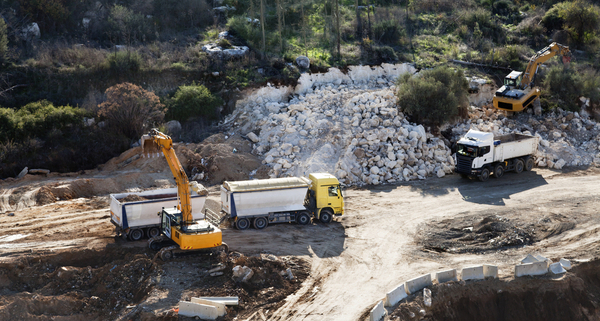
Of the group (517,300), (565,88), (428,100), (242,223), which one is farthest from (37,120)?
(565,88)

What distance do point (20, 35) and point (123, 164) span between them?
51.6ft

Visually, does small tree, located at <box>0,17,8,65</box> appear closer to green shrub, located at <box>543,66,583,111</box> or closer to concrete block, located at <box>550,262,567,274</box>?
concrete block, located at <box>550,262,567,274</box>

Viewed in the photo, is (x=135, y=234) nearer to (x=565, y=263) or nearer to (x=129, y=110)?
(x=129, y=110)

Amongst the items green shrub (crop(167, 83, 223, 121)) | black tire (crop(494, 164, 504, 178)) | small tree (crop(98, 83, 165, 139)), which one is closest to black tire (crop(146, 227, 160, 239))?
small tree (crop(98, 83, 165, 139))

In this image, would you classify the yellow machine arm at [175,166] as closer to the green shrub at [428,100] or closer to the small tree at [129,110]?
the small tree at [129,110]

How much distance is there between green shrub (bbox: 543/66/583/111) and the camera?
107ft

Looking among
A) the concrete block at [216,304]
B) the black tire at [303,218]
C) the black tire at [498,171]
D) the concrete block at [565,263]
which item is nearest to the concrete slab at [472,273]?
the concrete block at [565,263]

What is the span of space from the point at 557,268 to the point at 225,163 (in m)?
16.1

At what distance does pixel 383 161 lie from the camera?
82.6 feet

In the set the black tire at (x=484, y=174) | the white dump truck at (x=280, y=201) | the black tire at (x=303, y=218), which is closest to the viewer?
the white dump truck at (x=280, y=201)

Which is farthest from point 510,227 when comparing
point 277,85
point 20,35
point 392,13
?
point 20,35

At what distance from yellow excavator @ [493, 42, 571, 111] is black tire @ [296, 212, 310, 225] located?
56.3ft

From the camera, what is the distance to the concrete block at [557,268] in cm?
1625

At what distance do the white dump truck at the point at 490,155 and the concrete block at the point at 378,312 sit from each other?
13.3m
